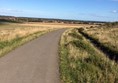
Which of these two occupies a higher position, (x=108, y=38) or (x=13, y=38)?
(x=13, y=38)

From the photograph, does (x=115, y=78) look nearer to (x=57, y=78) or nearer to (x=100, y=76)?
(x=100, y=76)

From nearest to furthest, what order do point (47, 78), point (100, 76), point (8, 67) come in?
point (47, 78)
point (100, 76)
point (8, 67)

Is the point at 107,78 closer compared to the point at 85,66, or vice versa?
the point at 107,78

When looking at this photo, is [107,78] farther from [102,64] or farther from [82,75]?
[102,64]

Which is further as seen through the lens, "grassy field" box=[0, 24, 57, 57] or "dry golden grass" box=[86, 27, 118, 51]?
"dry golden grass" box=[86, 27, 118, 51]

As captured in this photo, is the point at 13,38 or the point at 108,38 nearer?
the point at 13,38

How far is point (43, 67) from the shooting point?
41.3ft

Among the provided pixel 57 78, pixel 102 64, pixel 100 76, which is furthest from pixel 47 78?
pixel 102 64

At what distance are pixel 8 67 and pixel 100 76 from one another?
3.70 meters

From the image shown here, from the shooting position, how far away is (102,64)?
14.8 meters

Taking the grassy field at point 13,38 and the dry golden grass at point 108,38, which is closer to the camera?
the grassy field at point 13,38

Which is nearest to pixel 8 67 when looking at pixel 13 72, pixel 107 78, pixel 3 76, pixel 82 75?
pixel 13 72

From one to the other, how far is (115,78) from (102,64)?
3.95 m

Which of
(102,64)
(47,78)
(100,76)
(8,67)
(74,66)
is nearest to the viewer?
(47,78)
